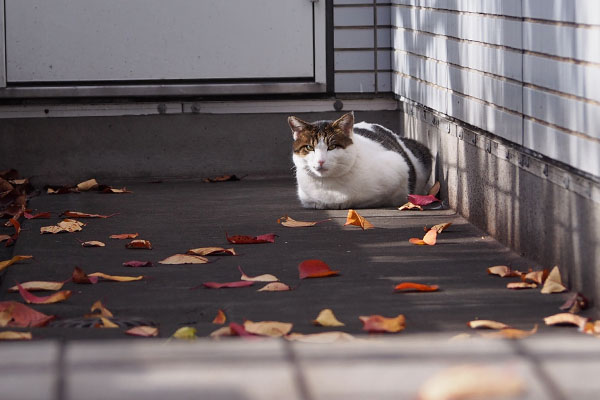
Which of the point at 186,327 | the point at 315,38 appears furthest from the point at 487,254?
the point at 315,38

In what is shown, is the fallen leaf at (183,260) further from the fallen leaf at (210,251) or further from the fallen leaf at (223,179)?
the fallen leaf at (223,179)

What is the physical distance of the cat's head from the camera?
6918 mm

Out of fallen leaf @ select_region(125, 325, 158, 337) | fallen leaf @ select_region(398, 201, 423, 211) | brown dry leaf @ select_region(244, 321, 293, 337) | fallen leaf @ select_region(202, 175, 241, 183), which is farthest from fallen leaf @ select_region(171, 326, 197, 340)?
fallen leaf @ select_region(202, 175, 241, 183)

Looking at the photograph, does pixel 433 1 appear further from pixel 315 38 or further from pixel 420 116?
pixel 315 38

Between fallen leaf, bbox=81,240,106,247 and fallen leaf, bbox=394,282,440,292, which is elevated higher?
fallen leaf, bbox=81,240,106,247

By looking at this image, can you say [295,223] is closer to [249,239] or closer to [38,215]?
[249,239]

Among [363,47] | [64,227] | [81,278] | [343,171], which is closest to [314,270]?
[81,278]

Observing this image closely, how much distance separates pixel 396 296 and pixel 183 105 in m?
4.38

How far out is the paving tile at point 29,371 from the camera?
9.87 feet

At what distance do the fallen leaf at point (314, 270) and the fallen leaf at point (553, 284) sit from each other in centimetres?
101

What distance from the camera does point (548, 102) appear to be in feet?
16.1

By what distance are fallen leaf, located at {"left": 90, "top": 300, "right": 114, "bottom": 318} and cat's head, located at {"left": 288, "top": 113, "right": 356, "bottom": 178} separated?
2.66 meters

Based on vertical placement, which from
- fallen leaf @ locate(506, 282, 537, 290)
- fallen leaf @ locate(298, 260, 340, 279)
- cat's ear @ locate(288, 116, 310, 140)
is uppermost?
cat's ear @ locate(288, 116, 310, 140)

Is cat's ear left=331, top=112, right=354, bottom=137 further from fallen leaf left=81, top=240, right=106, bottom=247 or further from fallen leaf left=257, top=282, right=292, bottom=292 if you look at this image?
fallen leaf left=257, top=282, right=292, bottom=292
